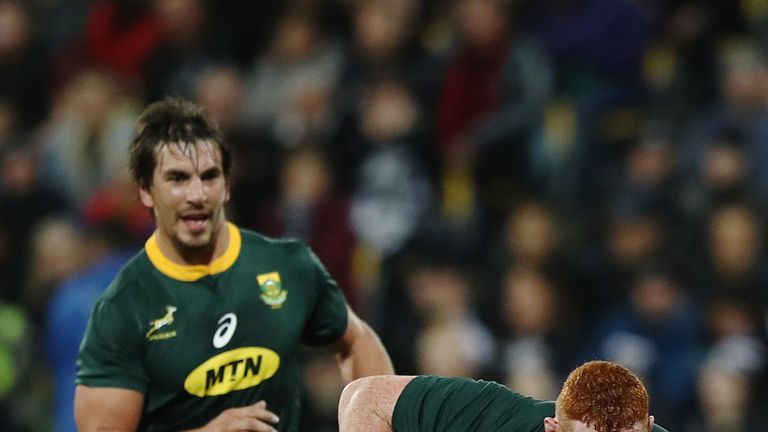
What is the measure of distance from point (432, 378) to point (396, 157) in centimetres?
436

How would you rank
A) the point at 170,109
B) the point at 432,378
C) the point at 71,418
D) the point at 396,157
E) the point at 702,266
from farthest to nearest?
the point at 396,157 < the point at 702,266 < the point at 71,418 < the point at 170,109 < the point at 432,378

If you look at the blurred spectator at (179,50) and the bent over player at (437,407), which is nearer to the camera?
the bent over player at (437,407)

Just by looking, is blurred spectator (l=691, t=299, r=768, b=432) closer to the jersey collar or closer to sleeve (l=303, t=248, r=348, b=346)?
sleeve (l=303, t=248, r=348, b=346)

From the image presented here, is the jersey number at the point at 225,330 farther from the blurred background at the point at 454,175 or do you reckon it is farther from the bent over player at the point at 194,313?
the blurred background at the point at 454,175

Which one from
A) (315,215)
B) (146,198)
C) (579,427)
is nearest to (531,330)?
(315,215)

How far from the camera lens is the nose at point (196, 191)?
474cm

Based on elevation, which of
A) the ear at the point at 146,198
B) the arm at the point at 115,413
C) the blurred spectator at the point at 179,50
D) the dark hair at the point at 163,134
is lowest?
the arm at the point at 115,413

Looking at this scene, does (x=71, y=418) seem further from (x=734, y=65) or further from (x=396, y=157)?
(x=734, y=65)

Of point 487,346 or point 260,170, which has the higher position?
point 260,170

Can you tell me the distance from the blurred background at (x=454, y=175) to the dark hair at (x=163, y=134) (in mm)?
2349

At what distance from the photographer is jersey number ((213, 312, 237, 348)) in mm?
4789

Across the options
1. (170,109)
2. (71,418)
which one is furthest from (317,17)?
(170,109)

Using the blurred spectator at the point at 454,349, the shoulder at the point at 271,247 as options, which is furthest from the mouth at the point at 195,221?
the blurred spectator at the point at 454,349

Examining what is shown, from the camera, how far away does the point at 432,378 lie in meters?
4.45
